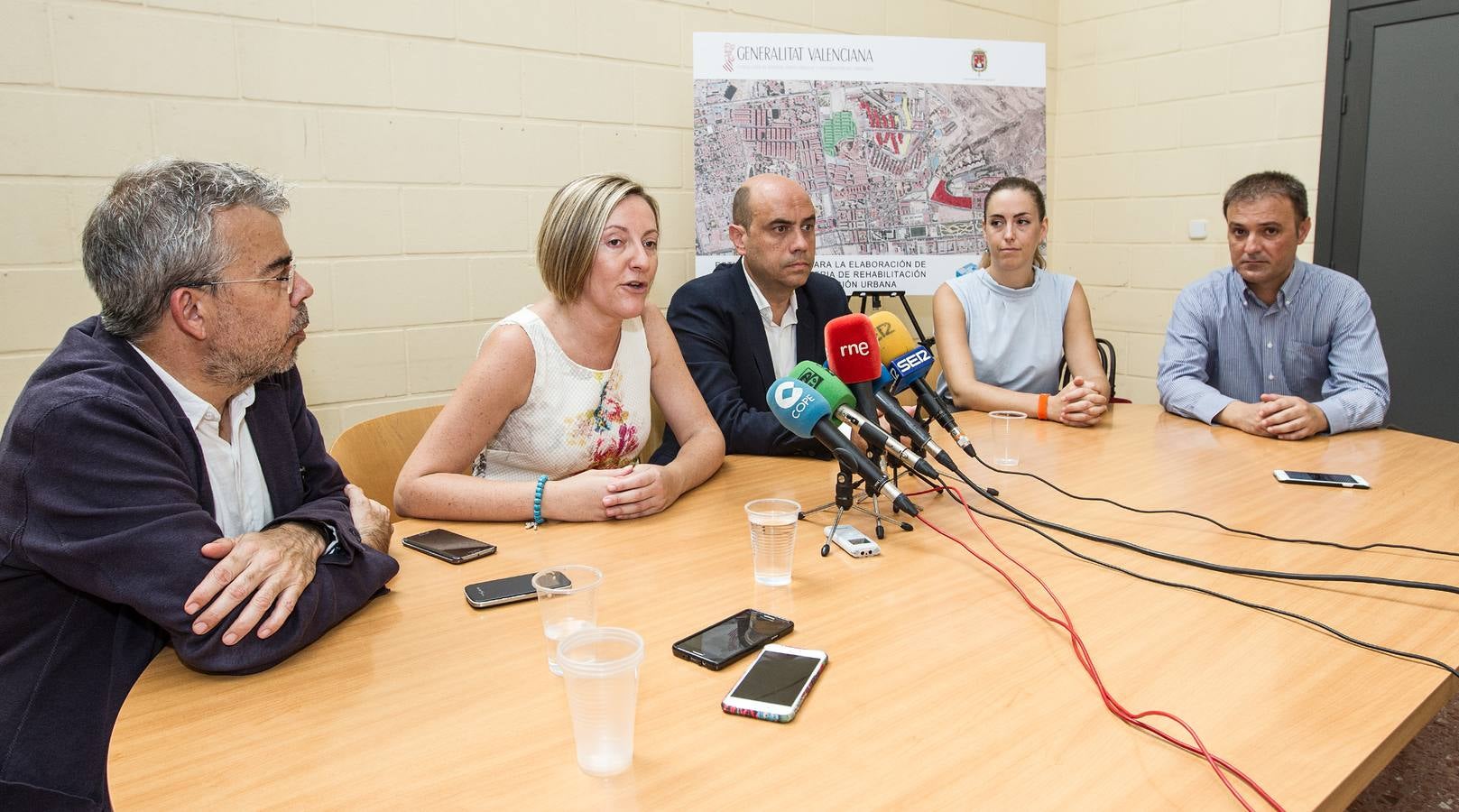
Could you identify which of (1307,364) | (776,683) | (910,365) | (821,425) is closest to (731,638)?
(776,683)

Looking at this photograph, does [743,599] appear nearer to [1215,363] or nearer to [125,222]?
[125,222]

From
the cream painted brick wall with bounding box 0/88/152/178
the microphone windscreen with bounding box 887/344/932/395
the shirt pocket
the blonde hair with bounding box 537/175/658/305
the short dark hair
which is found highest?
the cream painted brick wall with bounding box 0/88/152/178

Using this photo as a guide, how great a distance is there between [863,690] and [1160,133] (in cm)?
406

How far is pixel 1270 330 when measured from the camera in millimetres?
2725

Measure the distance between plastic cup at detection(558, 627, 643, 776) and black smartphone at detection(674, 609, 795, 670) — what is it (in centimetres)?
21

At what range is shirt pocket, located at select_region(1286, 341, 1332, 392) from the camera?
8.78 ft

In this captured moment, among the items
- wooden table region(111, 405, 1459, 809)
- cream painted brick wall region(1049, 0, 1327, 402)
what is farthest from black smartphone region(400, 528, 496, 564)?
cream painted brick wall region(1049, 0, 1327, 402)

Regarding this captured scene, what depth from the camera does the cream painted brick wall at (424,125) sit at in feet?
7.25

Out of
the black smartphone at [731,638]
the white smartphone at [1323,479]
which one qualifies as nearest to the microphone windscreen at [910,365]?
the black smartphone at [731,638]

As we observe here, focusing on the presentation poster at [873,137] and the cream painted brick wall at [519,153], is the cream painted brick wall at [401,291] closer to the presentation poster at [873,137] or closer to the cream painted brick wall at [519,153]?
the cream painted brick wall at [519,153]

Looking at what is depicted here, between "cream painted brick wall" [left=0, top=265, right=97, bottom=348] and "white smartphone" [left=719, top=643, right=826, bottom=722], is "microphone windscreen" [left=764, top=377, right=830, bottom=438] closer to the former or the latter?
"white smartphone" [left=719, top=643, right=826, bottom=722]

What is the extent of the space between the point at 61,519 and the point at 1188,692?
4.35 feet

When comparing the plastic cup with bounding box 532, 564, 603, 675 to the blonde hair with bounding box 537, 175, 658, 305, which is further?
the blonde hair with bounding box 537, 175, 658, 305

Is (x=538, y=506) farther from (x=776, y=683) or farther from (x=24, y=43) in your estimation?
(x=24, y=43)
